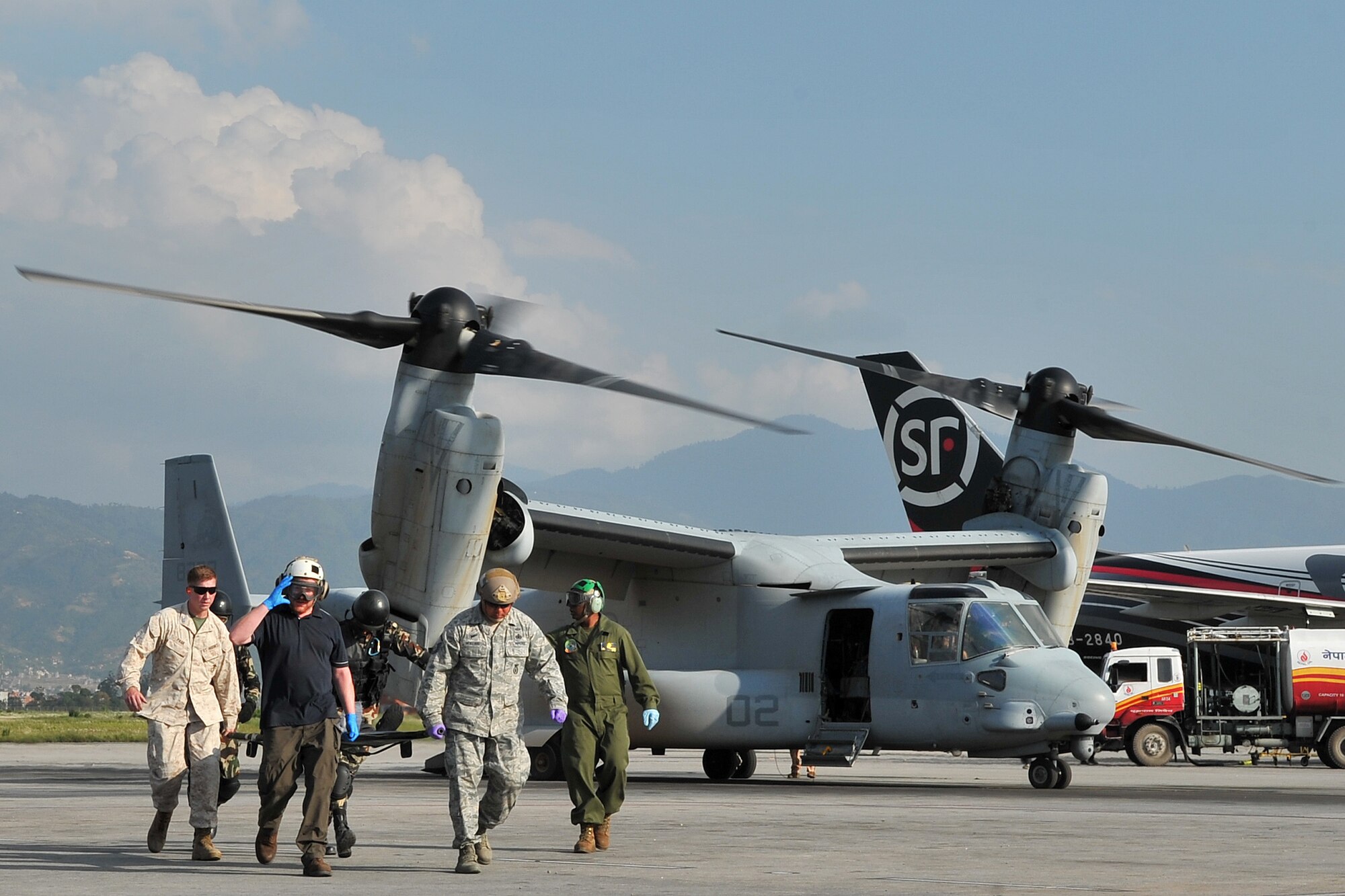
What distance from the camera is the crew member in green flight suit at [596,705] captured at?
10727mm

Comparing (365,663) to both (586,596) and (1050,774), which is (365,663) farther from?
(1050,774)

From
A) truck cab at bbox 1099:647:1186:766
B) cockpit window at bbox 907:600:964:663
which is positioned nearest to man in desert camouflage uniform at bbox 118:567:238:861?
cockpit window at bbox 907:600:964:663

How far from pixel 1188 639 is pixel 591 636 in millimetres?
22024

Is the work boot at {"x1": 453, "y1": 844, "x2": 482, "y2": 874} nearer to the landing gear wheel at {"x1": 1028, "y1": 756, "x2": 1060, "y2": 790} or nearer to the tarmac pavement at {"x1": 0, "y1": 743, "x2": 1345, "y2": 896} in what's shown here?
the tarmac pavement at {"x1": 0, "y1": 743, "x2": 1345, "y2": 896}

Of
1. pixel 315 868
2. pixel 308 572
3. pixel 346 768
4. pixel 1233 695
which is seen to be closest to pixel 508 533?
pixel 346 768

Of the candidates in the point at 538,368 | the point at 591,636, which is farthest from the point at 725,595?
the point at 591,636

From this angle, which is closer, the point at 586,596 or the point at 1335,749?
the point at 586,596

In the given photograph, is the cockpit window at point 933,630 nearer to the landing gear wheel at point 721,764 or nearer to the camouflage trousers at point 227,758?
the landing gear wheel at point 721,764

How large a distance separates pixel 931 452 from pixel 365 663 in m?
16.7

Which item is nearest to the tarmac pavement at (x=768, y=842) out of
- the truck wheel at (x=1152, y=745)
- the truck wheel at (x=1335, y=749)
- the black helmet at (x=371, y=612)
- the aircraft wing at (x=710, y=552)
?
the black helmet at (x=371, y=612)

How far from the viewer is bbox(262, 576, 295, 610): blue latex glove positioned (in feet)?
32.6

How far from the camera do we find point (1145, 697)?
30.0 meters

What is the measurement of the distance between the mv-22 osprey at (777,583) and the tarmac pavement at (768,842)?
85 cm

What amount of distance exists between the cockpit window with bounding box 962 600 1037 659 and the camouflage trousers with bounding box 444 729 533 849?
9217 mm
